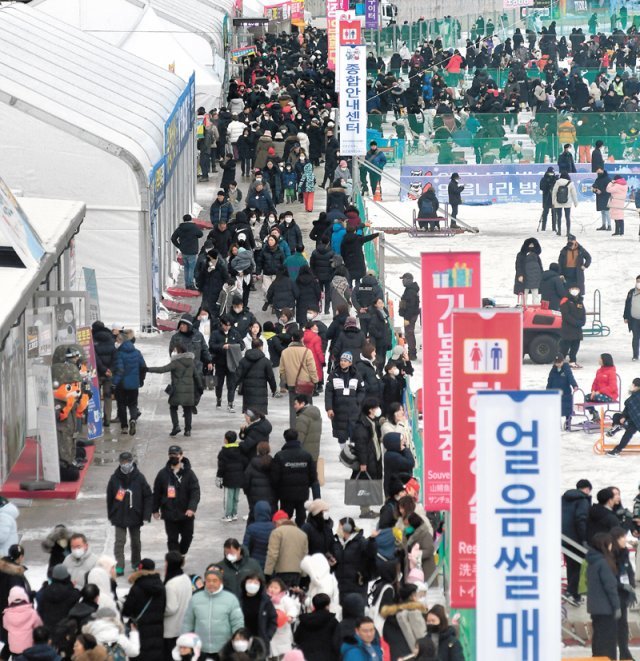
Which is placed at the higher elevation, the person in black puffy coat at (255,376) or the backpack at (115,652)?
the person in black puffy coat at (255,376)

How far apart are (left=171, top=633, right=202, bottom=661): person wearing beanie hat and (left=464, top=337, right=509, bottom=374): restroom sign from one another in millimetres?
2469

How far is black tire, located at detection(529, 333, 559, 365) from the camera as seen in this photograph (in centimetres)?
2466

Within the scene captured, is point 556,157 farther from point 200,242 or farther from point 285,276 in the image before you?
point 285,276

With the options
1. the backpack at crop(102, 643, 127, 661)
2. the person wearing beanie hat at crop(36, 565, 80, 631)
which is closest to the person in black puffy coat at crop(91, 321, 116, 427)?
the person wearing beanie hat at crop(36, 565, 80, 631)

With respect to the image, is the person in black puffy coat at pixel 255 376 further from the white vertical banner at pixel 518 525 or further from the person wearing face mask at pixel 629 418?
the white vertical banner at pixel 518 525

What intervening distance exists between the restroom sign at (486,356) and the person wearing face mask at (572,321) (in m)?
13.0

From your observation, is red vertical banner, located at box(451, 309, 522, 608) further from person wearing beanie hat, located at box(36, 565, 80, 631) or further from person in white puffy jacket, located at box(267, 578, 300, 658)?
person wearing beanie hat, located at box(36, 565, 80, 631)

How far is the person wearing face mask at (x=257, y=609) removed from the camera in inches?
495

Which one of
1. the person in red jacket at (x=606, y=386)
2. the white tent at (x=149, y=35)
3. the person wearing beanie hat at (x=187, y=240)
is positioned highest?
the white tent at (x=149, y=35)

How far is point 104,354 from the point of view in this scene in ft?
65.2

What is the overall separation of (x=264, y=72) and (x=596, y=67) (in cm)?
1121

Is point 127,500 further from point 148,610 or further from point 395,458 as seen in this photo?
point 148,610

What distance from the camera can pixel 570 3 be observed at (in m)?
71.0

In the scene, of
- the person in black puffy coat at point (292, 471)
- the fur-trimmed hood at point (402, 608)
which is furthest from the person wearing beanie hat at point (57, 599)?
the person in black puffy coat at point (292, 471)
